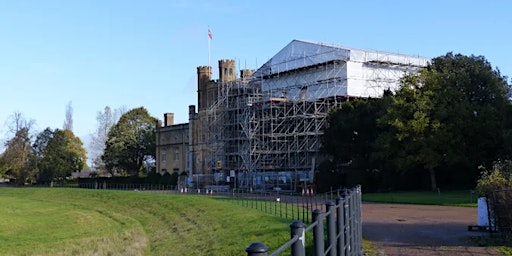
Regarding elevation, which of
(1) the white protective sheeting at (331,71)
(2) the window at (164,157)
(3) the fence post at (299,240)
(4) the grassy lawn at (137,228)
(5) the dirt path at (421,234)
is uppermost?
(1) the white protective sheeting at (331,71)

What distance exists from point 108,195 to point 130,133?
4415 centimetres

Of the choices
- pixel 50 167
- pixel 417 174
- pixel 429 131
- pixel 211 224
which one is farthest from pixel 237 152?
pixel 211 224

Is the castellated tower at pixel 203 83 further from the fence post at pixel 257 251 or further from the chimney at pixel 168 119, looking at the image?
the fence post at pixel 257 251

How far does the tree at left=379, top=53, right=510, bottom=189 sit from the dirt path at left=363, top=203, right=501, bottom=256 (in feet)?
69.4

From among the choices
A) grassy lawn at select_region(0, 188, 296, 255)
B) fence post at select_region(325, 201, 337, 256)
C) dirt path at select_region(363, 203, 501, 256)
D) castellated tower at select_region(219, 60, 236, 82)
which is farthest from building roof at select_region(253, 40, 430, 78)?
fence post at select_region(325, 201, 337, 256)

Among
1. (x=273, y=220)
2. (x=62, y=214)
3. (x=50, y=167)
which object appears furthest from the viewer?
(x=50, y=167)

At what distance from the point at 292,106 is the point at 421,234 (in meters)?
44.7

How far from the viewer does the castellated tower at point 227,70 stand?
76562mm

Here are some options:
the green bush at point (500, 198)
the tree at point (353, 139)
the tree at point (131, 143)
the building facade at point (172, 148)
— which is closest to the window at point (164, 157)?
the building facade at point (172, 148)

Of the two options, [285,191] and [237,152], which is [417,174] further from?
[237,152]

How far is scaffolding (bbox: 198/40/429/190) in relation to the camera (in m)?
61.4

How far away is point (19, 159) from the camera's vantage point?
3652 inches

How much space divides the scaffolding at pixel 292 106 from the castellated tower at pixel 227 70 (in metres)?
5.33

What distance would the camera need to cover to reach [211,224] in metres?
25.7
